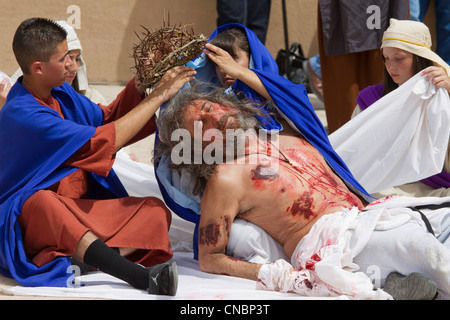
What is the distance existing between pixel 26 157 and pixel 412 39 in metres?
2.53

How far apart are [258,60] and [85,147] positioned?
1141 millimetres

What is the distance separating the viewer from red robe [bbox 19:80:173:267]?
3.78 metres

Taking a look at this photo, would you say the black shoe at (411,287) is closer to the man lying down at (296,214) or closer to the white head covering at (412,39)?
the man lying down at (296,214)

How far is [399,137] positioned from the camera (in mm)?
4812

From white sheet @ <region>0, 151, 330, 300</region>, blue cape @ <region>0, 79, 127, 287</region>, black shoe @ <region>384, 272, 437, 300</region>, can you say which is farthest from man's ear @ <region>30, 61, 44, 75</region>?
black shoe @ <region>384, 272, 437, 300</region>

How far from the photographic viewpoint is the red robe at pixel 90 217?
12.4 feet

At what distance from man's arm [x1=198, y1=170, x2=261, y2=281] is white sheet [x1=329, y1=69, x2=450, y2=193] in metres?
1.34

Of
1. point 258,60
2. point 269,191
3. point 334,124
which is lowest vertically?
point 334,124

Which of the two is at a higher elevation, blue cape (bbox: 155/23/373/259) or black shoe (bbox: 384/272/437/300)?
blue cape (bbox: 155/23/373/259)

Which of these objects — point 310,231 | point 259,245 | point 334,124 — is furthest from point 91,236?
point 334,124

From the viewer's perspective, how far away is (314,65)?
7.23 meters

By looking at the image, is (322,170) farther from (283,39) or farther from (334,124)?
(283,39)

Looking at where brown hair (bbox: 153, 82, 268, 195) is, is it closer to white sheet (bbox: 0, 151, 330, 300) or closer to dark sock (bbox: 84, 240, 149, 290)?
white sheet (bbox: 0, 151, 330, 300)

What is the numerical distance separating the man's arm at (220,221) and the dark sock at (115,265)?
351mm
